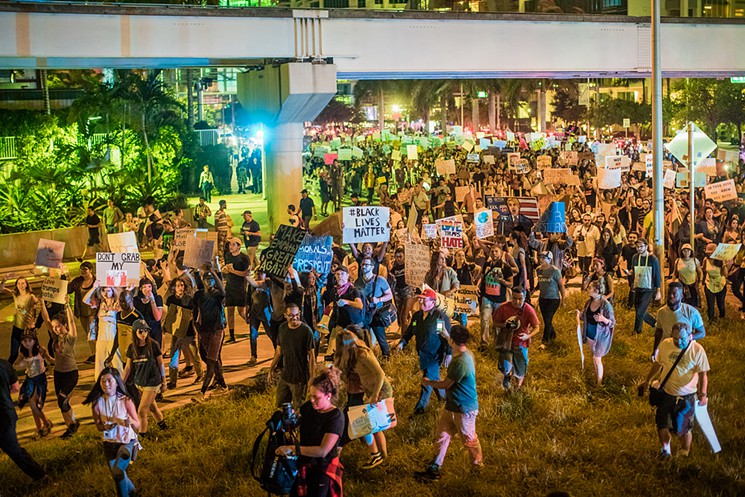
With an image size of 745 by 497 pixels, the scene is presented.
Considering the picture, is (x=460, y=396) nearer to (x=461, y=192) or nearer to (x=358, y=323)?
(x=358, y=323)

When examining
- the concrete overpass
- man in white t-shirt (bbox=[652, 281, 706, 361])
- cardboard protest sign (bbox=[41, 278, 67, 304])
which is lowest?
man in white t-shirt (bbox=[652, 281, 706, 361])

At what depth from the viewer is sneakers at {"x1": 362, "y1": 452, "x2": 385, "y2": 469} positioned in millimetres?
9797

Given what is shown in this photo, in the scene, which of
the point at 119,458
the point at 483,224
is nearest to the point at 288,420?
the point at 119,458

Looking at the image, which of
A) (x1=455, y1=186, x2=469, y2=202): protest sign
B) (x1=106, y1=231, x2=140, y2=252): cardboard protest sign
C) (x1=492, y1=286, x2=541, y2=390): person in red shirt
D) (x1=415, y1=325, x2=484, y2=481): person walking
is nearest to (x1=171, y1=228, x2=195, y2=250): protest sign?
(x1=106, y1=231, x2=140, y2=252): cardboard protest sign

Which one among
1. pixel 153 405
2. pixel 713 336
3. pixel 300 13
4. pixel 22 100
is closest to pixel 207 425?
pixel 153 405

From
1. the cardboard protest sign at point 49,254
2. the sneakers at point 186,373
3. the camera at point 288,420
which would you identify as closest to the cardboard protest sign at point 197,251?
the sneakers at point 186,373

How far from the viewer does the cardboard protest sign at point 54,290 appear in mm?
12398

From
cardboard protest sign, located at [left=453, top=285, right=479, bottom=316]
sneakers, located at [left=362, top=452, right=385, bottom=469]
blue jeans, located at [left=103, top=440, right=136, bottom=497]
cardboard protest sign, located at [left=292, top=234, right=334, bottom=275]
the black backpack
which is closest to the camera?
the black backpack

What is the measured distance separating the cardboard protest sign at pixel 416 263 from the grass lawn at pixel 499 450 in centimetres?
144

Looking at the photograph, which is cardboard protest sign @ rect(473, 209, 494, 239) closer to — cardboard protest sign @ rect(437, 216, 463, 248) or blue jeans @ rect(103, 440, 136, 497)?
cardboard protest sign @ rect(437, 216, 463, 248)

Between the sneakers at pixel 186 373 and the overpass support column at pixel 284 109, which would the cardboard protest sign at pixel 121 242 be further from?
the overpass support column at pixel 284 109

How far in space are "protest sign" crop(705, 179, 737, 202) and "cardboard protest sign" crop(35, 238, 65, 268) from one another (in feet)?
37.4

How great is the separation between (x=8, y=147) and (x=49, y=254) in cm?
1600

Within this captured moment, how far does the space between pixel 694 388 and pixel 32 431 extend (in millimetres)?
6926
